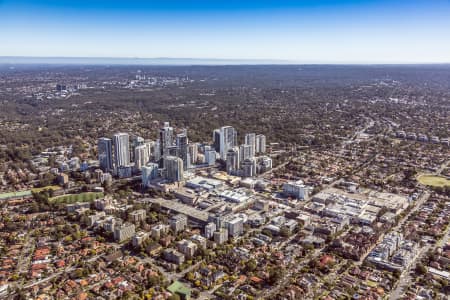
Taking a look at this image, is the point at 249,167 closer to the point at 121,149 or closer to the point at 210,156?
the point at 210,156

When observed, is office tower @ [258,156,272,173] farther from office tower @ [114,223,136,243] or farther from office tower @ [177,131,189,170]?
office tower @ [114,223,136,243]

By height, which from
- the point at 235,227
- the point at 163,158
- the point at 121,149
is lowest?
the point at 235,227

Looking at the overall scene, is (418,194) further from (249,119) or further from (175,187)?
(249,119)

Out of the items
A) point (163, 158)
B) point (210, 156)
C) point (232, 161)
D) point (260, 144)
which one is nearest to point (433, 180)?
point (260, 144)

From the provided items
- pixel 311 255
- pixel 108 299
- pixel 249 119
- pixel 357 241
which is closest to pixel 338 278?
pixel 311 255

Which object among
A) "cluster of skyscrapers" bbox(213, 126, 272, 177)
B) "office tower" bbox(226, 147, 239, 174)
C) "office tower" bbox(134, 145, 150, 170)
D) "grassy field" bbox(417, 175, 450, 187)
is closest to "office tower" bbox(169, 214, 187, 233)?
"cluster of skyscrapers" bbox(213, 126, 272, 177)
